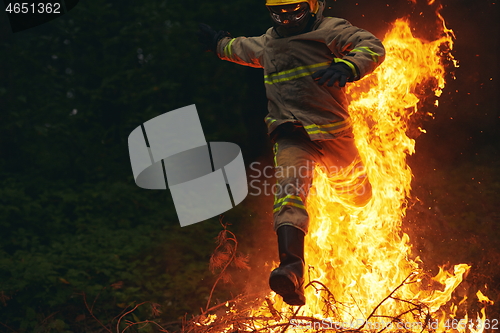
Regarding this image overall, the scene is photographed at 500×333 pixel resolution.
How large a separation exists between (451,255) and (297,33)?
105 inches

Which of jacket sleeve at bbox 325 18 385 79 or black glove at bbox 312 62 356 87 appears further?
jacket sleeve at bbox 325 18 385 79

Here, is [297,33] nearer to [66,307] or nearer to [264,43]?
[264,43]

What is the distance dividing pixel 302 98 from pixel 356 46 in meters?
0.52

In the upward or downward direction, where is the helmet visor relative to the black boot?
upward

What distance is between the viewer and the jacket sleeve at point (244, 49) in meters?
4.22

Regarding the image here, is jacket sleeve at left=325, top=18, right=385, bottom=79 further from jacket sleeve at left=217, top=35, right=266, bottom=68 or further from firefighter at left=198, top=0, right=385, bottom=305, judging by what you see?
jacket sleeve at left=217, top=35, right=266, bottom=68

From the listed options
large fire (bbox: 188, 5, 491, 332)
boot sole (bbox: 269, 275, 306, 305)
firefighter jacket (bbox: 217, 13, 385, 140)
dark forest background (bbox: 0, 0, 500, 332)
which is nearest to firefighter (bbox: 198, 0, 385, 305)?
firefighter jacket (bbox: 217, 13, 385, 140)

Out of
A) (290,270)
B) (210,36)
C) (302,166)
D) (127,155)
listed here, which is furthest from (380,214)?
(127,155)

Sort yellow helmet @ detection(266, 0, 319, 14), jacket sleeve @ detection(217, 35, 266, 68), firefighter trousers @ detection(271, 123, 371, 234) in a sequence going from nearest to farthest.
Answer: firefighter trousers @ detection(271, 123, 371, 234), yellow helmet @ detection(266, 0, 319, 14), jacket sleeve @ detection(217, 35, 266, 68)

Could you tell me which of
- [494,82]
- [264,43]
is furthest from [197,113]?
[494,82]

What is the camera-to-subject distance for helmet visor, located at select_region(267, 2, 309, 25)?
Answer: 3838 mm

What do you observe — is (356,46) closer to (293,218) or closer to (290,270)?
(293,218)

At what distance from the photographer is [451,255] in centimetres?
528

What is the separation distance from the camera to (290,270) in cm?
341
